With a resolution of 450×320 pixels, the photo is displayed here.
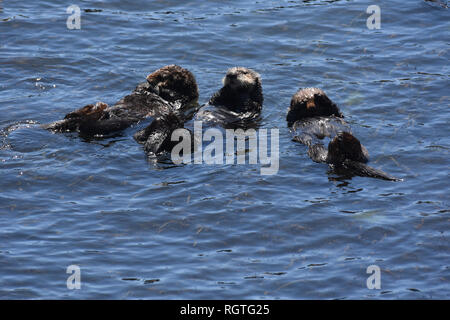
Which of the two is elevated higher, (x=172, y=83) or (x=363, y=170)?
(x=172, y=83)

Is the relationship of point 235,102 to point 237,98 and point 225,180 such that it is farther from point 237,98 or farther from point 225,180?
point 225,180

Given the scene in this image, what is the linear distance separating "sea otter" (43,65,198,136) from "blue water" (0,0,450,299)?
141 mm

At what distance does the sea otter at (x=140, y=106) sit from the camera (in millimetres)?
7773

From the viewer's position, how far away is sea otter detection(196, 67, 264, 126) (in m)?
8.52

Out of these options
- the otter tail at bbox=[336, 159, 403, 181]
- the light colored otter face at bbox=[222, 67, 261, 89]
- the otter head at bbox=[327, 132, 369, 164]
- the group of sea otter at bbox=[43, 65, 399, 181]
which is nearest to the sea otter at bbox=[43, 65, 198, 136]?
the group of sea otter at bbox=[43, 65, 399, 181]

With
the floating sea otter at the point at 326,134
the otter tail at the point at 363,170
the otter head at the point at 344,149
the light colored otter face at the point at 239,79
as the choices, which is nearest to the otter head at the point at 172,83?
the light colored otter face at the point at 239,79

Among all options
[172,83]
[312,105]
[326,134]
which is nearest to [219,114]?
[172,83]

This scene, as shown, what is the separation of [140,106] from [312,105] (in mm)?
1910

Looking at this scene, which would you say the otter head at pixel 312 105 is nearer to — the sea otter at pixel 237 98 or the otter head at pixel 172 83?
the sea otter at pixel 237 98

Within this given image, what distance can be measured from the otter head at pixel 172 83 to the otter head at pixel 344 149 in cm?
246

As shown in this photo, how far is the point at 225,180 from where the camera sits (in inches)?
278

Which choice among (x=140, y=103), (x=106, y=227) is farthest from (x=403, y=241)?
(x=140, y=103)

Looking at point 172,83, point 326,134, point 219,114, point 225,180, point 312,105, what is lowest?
point 225,180
